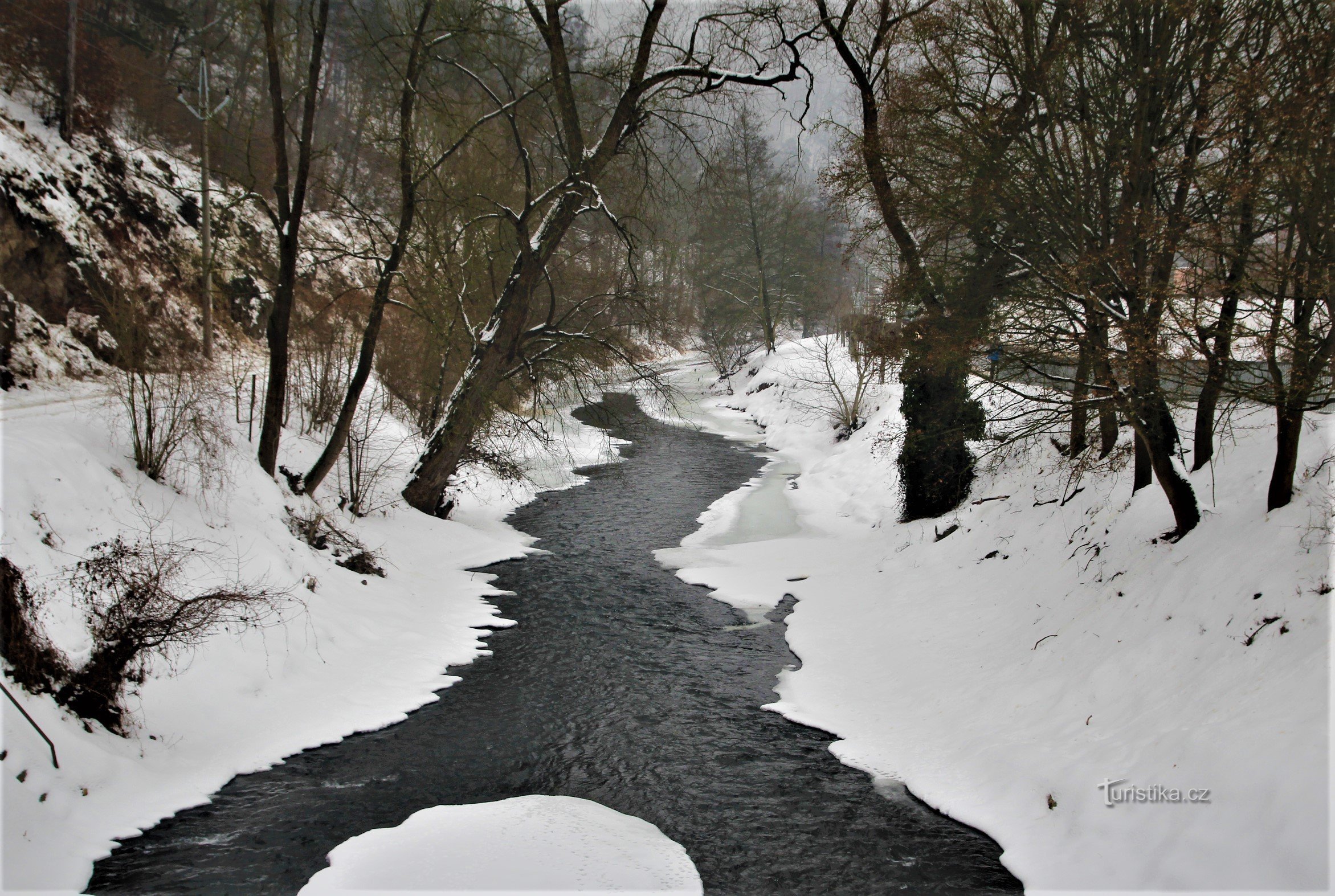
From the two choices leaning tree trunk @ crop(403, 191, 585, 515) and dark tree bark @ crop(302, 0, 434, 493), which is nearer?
dark tree bark @ crop(302, 0, 434, 493)

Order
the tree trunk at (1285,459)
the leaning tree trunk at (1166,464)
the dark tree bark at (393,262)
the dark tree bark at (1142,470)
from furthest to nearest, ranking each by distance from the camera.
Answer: the dark tree bark at (393,262)
the dark tree bark at (1142,470)
the leaning tree trunk at (1166,464)
the tree trunk at (1285,459)

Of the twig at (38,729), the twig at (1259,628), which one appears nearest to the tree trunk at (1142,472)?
the twig at (1259,628)

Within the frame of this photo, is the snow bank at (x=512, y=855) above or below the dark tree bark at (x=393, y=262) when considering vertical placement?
below

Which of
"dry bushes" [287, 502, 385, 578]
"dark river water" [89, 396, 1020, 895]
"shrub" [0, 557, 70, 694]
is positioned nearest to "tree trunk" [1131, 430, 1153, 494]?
"dark river water" [89, 396, 1020, 895]

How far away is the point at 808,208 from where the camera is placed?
4334cm

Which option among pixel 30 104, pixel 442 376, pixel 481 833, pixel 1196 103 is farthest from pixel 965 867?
pixel 30 104

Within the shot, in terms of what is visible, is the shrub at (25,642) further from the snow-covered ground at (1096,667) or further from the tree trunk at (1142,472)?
the tree trunk at (1142,472)

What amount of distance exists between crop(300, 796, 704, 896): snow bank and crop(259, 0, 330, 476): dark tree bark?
673 centimetres

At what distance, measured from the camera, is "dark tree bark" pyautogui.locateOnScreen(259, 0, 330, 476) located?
9.92 meters

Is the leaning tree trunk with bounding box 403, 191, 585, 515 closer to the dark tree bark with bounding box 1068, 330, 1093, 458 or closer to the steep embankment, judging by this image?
the steep embankment

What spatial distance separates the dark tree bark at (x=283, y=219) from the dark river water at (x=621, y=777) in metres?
3.99

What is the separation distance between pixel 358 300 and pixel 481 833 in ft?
43.8

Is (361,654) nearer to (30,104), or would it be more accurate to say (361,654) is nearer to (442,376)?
(442,376)

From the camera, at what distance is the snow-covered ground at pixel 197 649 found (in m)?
5.01
